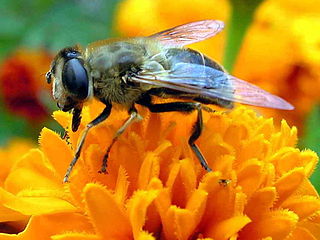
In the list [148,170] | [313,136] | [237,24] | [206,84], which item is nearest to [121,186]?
[148,170]

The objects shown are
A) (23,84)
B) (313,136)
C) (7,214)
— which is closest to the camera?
(7,214)

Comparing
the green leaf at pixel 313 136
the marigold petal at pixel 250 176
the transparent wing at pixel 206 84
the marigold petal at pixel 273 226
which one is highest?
the transparent wing at pixel 206 84

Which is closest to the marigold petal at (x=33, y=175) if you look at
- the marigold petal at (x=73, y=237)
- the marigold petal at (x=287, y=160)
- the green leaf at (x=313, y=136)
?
the marigold petal at (x=73, y=237)

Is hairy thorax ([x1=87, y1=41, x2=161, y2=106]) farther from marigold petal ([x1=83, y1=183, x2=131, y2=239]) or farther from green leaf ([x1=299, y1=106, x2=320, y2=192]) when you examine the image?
green leaf ([x1=299, y1=106, x2=320, y2=192])

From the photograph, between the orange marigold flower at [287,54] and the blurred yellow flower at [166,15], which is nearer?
the orange marigold flower at [287,54]

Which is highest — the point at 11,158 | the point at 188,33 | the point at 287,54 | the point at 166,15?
the point at 188,33

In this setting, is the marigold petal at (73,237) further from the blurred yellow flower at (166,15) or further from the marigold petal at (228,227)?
the blurred yellow flower at (166,15)

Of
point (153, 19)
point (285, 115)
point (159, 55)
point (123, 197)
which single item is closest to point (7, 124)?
point (153, 19)

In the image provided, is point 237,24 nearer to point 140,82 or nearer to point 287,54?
point 287,54
